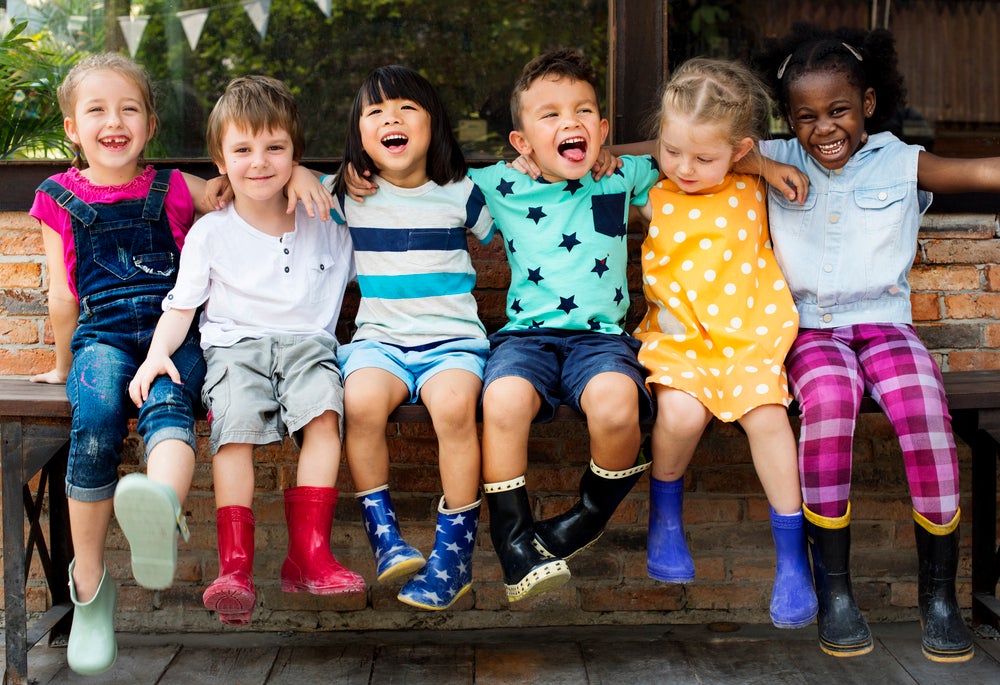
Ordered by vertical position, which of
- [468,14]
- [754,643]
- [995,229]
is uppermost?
[468,14]

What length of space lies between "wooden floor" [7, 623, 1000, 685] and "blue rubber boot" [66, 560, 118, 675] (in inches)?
12.4

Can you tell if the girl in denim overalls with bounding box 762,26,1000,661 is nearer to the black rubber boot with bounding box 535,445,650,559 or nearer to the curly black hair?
the curly black hair

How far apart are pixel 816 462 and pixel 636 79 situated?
4.30ft

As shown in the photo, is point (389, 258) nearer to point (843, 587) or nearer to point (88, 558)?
point (88, 558)

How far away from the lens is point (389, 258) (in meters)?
2.67

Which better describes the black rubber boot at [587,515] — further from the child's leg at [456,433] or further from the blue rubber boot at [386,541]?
the blue rubber boot at [386,541]

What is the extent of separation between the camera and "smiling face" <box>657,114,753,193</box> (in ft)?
8.43

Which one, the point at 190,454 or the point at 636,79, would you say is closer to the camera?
the point at 190,454

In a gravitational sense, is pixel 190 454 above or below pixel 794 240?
below

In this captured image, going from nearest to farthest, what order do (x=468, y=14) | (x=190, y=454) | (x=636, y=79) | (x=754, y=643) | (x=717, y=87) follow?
(x=190, y=454) < (x=717, y=87) < (x=754, y=643) < (x=636, y=79) < (x=468, y=14)

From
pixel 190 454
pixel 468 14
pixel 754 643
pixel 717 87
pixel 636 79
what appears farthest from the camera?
pixel 468 14

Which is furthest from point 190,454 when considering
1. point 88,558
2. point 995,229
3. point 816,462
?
point 995,229

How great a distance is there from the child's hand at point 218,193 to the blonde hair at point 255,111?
0.06 metres

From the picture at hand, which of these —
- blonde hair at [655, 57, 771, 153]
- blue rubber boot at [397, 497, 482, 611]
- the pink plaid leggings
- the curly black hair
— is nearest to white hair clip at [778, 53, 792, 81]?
the curly black hair
